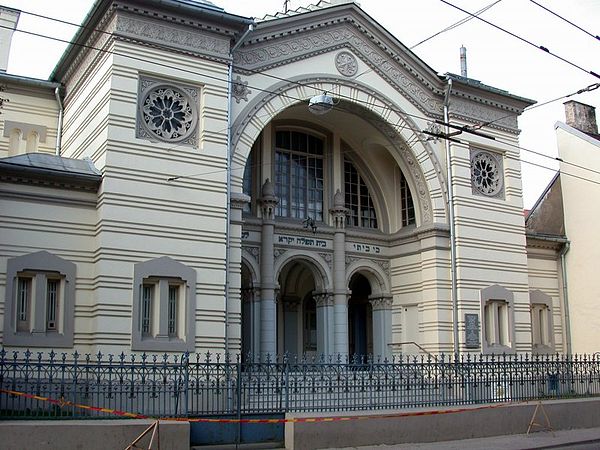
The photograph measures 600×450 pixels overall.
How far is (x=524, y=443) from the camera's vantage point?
→ 50.6 ft

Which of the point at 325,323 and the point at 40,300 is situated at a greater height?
the point at 40,300

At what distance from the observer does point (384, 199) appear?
1053 inches

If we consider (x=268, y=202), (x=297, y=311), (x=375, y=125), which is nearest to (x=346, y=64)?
(x=375, y=125)

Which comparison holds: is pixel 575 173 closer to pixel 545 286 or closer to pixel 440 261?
pixel 545 286

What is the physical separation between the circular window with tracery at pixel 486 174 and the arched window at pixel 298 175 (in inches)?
201

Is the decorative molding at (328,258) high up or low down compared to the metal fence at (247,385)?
up

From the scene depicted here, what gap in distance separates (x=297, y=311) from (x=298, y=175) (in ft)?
16.5

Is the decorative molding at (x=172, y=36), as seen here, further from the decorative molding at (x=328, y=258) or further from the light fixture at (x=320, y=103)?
the decorative molding at (x=328, y=258)

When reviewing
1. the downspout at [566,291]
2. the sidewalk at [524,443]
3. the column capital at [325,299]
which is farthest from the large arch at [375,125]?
the sidewalk at [524,443]

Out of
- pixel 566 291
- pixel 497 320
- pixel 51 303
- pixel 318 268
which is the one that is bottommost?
pixel 497 320

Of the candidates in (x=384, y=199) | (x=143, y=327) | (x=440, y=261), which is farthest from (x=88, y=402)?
(x=384, y=199)

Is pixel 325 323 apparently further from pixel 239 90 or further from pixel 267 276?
pixel 239 90

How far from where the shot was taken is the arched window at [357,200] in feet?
86.5

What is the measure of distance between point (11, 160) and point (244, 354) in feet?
29.6
